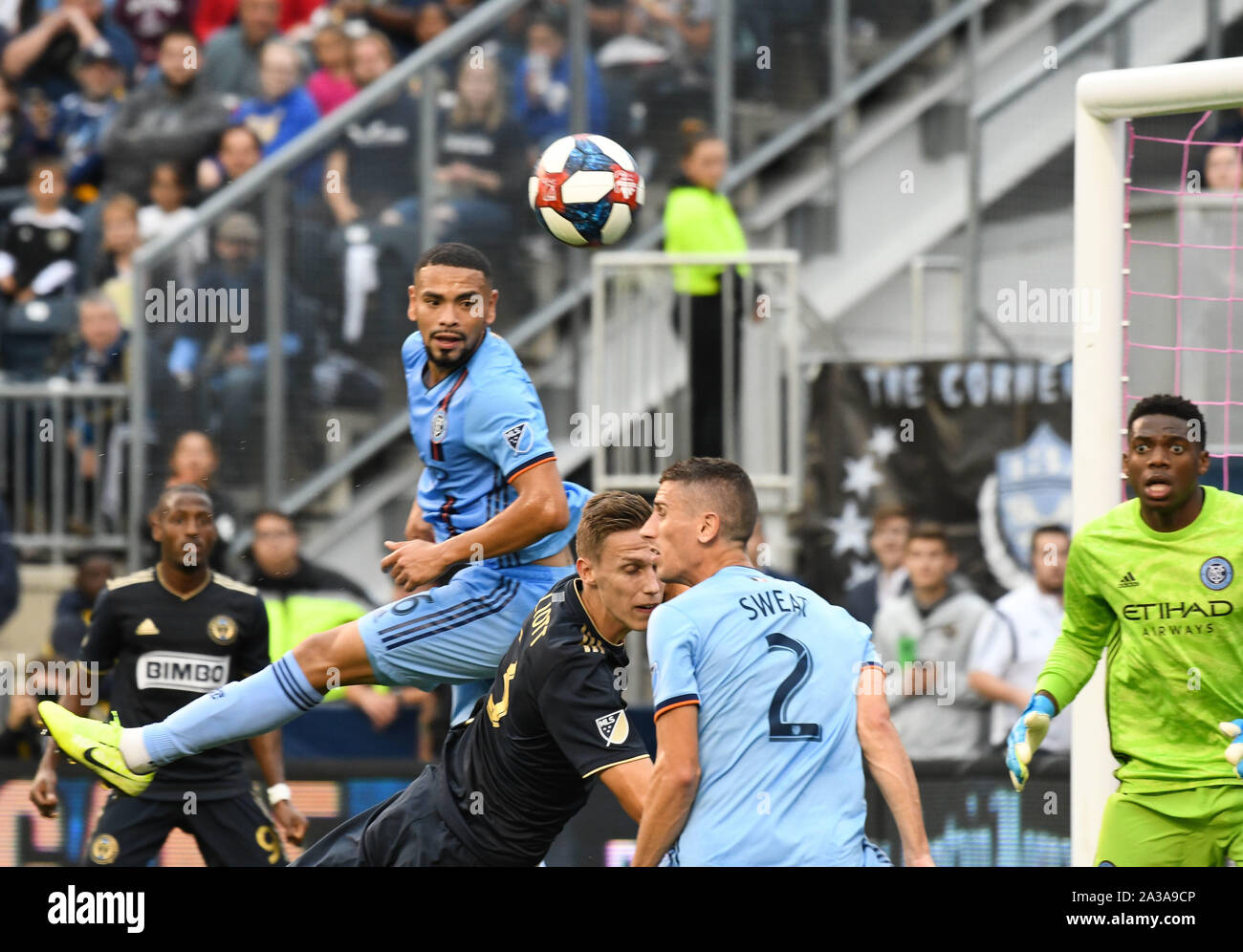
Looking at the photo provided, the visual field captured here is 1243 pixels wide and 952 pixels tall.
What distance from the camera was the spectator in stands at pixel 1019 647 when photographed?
9375mm

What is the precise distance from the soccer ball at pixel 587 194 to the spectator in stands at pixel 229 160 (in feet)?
14.9

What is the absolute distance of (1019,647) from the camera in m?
9.41

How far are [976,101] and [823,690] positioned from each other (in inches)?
290

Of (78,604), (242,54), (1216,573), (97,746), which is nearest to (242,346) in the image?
(78,604)

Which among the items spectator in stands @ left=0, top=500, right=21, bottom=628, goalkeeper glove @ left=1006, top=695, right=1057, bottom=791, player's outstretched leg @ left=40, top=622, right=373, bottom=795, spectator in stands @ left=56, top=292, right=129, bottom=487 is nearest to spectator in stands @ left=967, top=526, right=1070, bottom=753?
goalkeeper glove @ left=1006, top=695, right=1057, bottom=791

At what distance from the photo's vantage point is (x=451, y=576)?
258 inches

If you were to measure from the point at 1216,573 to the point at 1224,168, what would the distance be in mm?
4455

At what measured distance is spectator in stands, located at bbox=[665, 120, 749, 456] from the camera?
10.4 m

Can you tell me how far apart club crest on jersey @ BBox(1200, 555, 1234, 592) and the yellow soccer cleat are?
372 centimetres

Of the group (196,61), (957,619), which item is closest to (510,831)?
(957,619)

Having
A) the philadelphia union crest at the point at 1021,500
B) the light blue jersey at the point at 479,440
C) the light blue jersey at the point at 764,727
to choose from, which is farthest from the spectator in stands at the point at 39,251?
the light blue jersey at the point at 764,727

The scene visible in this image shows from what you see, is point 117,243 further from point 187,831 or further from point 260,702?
point 260,702

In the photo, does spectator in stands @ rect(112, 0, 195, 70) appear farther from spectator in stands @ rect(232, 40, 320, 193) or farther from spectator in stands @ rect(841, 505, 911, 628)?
spectator in stands @ rect(841, 505, 911, 628)

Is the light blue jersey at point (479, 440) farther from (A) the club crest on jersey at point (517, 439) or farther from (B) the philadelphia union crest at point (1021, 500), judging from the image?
(B) the philadelphia union crest at point (1021, 500)
